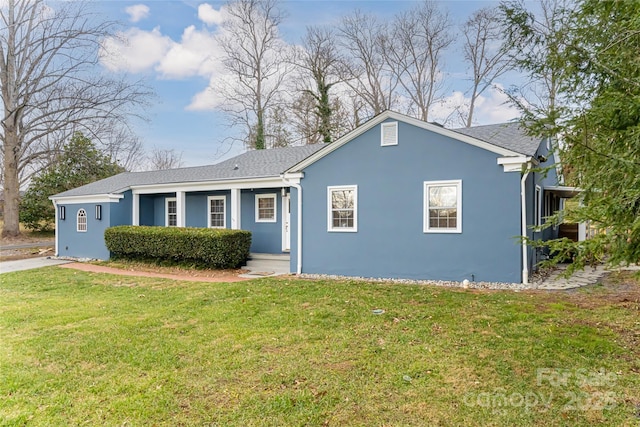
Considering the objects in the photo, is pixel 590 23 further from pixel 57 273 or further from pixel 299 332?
pixel 57 273

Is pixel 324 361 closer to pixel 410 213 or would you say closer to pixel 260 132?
pixel 410 213

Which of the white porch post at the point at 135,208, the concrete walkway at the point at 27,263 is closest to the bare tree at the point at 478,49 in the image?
the white porch post at the point at 135,208

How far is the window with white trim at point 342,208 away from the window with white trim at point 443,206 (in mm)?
1827

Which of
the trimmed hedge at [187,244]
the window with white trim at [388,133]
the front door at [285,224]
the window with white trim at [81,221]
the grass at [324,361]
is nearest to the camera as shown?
the grass at [324,361]

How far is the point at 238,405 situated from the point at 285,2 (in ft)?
92.0

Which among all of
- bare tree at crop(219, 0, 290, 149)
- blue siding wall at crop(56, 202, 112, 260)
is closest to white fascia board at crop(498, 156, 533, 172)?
blue siding wall at crop(56, 202, 112, 260)

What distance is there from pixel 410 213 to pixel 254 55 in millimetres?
21995

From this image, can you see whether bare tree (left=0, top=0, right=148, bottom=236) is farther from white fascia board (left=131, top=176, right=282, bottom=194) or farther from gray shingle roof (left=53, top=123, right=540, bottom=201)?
white fascia board (left=131, top=176, right=282, bottom=194)

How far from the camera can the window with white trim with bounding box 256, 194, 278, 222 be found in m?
13.4

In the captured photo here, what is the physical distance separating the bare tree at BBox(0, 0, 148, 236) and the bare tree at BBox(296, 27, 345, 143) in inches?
407

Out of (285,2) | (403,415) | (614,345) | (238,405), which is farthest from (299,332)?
(285,2)

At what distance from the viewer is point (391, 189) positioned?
9.41 m

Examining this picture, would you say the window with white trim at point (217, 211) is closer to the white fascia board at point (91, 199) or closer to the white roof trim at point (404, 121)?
the white fascia board at point (91, 199)

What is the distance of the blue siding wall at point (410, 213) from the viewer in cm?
830
